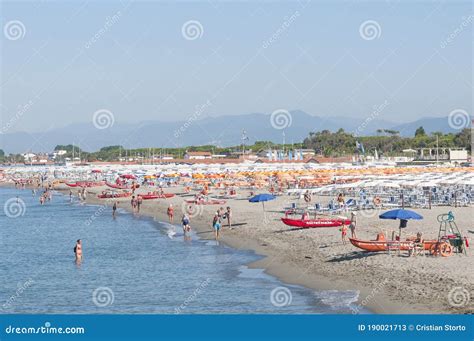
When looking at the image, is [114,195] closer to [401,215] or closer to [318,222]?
[318,222]

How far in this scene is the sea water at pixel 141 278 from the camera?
19531 mm

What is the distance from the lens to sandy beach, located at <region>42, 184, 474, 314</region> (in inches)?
689

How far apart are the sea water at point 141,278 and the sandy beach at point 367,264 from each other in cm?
71

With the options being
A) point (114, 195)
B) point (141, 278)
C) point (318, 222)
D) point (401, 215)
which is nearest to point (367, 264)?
point (401, 215)

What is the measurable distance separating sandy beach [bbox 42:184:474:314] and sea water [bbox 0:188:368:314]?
28.0 inches

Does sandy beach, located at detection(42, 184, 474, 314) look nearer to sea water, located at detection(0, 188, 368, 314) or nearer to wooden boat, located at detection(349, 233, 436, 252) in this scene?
wooden boat, located at detection(349, 233, 436, 252)

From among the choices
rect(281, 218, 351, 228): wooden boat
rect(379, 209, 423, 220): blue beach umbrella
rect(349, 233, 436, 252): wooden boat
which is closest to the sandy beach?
rect(349, 233, 436, 252): wooden boat

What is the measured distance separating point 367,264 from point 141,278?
7.54m

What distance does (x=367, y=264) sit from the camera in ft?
72.0

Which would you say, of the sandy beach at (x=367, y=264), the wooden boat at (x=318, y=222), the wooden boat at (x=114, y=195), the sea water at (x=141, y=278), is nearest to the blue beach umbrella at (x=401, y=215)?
the sandy beach at (x=367, y=264)

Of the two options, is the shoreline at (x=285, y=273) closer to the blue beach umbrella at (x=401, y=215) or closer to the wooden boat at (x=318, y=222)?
the wooden boat at (x=318, y=222)

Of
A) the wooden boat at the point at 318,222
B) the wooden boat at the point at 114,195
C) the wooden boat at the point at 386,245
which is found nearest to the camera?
the wooden boat at the point at 386,245
